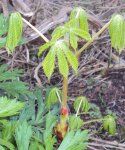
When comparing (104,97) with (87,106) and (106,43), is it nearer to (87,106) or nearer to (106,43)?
(87,106)

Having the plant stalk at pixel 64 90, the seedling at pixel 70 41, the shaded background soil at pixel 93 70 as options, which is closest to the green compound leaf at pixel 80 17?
the seedling at pixel 70 41

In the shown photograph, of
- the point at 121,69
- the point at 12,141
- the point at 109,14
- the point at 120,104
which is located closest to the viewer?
the point at 12,141

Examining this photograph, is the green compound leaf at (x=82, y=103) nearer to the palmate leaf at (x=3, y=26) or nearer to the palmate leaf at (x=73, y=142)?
the palmate leaf at (x=73, y=142)

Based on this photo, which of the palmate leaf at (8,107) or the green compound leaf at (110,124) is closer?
the palmate leaf at (8,107)

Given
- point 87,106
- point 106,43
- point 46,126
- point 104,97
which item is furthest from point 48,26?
point 46,126

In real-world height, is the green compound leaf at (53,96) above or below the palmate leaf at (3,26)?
below

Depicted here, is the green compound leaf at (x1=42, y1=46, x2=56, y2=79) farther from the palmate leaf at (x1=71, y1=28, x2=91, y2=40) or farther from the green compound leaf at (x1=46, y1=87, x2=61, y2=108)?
the green compound leaf at (x1=46, y1=87, x2=61, y2=108)
